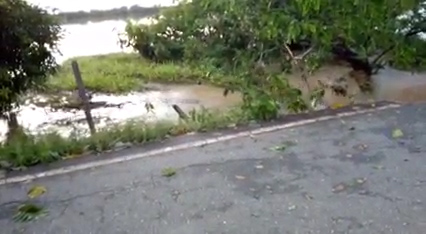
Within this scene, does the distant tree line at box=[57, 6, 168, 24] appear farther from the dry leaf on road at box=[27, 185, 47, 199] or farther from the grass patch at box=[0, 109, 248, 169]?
the dry leaf on road at box=[27, 185, 47, 199]

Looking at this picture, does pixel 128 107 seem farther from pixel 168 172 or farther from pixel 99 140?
pixel 168 172

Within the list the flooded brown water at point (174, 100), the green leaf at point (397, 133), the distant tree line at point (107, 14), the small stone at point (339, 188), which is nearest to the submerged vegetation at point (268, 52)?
the flooded brown water at point (174, 100)

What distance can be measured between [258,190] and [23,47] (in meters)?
3.76

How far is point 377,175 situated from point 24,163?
94.6 inches

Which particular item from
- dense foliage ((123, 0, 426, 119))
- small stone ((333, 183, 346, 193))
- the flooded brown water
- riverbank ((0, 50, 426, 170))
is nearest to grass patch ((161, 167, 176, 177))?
riverbank ((0, 50, 426, 170))

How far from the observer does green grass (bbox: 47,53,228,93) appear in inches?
367

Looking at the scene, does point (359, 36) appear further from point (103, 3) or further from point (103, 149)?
point (103, 3)

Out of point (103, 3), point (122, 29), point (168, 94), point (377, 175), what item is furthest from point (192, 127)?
point (103, 3)

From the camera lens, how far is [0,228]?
3.42 m

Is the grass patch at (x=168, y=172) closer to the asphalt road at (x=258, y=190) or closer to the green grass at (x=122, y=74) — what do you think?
the asphalt road at (x=258, y=190)

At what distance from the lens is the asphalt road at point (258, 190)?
10.8 feet

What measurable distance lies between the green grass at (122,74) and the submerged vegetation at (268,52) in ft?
1.36

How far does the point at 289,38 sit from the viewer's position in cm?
573

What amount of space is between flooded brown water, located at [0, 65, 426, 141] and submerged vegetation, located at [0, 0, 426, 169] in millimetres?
204
